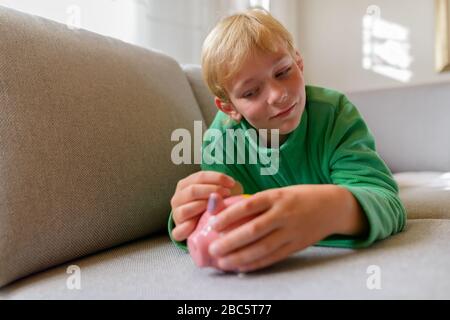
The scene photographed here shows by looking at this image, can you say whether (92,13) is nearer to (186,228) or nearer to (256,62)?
(256,62)

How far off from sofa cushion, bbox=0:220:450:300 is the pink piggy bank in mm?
26

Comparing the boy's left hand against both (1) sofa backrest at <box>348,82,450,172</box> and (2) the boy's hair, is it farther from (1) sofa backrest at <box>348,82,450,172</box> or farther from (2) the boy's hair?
(1) sofa backrest at <box>348,82,450,172</box>

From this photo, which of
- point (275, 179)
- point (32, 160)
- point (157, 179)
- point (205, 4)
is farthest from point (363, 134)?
point (205, 4)

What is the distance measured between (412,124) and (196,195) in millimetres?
1573

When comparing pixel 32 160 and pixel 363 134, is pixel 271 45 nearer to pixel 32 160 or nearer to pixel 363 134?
pixel 363 134

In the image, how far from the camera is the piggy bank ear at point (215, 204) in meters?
0.57

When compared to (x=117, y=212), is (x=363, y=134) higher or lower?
higher

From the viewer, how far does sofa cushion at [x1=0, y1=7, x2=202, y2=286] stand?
0.63m

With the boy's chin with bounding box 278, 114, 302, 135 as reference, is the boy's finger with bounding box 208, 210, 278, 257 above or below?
below

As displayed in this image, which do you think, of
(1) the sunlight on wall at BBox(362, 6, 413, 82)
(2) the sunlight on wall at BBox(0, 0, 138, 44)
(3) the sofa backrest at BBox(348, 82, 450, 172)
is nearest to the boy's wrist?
(2) the sunlight on wall at BBox(0, 0, 138, 44)

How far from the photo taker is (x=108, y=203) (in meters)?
0.76

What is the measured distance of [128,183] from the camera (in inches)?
31.3

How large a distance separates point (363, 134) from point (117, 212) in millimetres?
448
